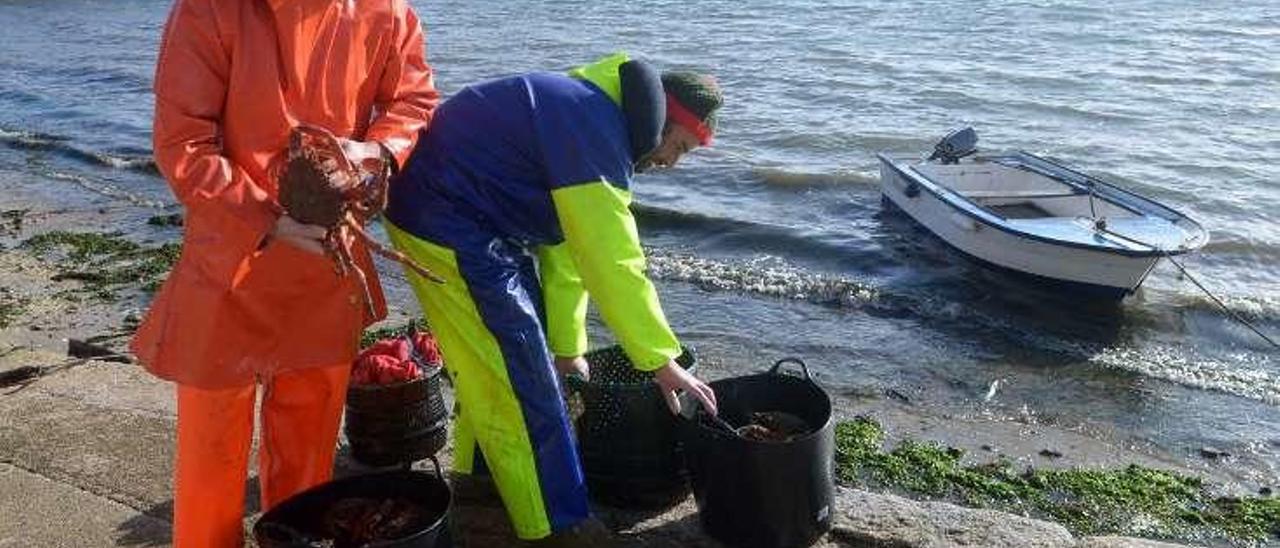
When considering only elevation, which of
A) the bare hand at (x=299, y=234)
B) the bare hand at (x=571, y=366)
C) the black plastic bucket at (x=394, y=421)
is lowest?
the black plastic bucket at (x=394, y=421)

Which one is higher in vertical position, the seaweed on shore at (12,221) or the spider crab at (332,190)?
the spider crab at (332,190)

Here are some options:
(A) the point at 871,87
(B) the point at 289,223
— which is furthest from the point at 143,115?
(B) the point at 289,223

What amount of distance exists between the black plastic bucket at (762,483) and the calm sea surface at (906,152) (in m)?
4.14

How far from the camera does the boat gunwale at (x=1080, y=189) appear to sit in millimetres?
9797

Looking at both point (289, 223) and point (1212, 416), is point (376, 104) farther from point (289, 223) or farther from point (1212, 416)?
point (1212, 416)

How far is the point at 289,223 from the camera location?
10.4 feet

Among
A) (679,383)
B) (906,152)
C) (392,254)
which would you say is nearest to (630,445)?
(679,383)

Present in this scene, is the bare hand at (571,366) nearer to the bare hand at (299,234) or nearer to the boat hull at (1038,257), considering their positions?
the bare hand at (299,234)

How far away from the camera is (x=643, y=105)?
3.59 meters

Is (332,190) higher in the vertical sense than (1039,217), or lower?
higher

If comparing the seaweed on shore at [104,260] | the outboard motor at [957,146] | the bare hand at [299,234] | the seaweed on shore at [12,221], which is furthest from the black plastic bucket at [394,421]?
the outboard motor at [957,146]

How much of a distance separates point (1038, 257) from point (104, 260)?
8044 mm

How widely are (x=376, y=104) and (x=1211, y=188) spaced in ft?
41.4

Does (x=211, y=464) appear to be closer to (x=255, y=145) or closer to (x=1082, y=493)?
(x=255, y=145)
